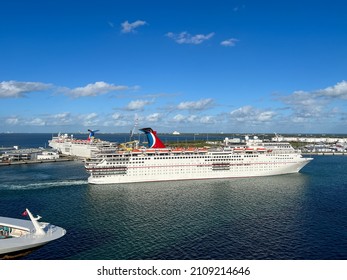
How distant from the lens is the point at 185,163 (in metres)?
51.1

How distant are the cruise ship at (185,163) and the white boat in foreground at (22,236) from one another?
26137 mm

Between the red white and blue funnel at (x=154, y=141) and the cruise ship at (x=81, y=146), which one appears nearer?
the red white and blue funnel at (x=154, y=141)

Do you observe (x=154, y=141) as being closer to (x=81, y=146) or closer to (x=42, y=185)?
(x=42, y=185)

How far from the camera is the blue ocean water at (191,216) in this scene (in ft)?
72.5

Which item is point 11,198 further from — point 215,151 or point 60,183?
point 215,151

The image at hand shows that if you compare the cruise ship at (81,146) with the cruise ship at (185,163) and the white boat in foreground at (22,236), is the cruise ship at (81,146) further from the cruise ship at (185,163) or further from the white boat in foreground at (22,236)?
the white boat in foreground at (22,236)

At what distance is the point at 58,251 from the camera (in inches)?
863

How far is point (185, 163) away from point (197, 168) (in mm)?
2214

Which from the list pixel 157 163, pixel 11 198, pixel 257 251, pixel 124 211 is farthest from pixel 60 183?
pixel 257 251

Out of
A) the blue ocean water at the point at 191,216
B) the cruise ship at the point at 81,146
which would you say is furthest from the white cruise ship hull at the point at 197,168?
the cruise ship at the point at 81,146

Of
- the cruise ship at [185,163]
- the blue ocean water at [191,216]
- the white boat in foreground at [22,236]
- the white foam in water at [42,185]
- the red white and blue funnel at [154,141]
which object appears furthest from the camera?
the red white and blue funnel at [154,141]

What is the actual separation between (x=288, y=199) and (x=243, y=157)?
16920 mm

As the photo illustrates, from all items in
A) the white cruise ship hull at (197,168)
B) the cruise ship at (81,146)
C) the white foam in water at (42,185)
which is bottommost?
the white foam in water at (42,185)

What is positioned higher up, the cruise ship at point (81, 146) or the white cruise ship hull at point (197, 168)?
the cruise ship at point (81, 146)
